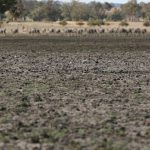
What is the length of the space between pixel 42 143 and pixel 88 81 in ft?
28.3

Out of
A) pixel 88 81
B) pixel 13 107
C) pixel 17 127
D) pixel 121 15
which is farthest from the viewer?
pixel 121 15

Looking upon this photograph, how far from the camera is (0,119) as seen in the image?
1114cm

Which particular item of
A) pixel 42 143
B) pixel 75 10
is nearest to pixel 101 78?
pixel 42 143

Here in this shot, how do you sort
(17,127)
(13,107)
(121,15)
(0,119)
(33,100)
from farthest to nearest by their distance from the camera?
(121,15), (33,100), (13,107), (0,119), (17,127)

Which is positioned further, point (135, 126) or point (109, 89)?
point (109, 89)

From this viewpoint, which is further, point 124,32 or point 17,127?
point 124,32

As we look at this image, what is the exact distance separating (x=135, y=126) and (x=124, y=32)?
178ft

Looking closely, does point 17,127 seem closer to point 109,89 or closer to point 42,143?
point 42,143

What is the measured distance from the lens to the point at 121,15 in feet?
603

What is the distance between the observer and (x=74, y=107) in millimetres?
12617

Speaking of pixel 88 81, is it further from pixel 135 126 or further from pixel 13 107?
pixel 135 126

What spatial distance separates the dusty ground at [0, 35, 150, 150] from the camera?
30.4 feet

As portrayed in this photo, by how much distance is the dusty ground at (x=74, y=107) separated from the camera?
30.4 ft

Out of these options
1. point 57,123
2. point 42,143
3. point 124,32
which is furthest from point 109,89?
point 124,32
